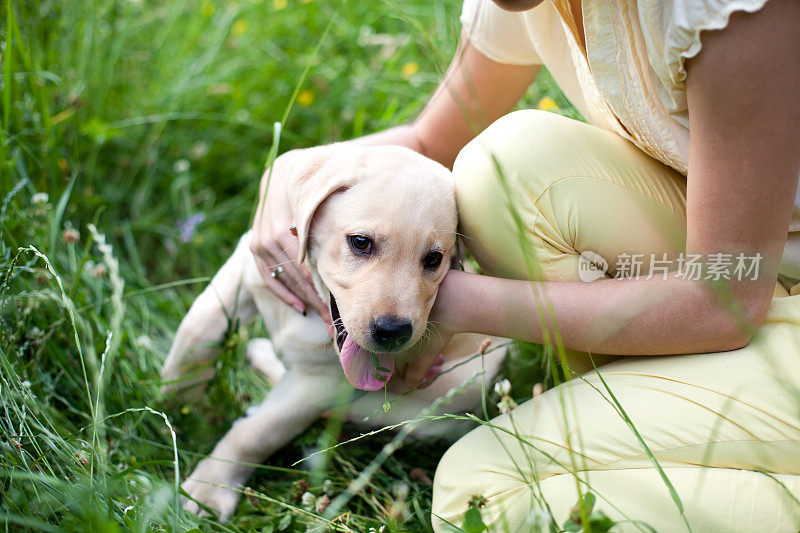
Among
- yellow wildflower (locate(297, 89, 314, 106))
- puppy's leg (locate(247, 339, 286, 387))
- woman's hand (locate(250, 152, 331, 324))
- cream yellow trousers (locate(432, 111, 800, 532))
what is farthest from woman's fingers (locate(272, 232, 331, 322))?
yellow wildflower (locate(297, 89, 314, 106))

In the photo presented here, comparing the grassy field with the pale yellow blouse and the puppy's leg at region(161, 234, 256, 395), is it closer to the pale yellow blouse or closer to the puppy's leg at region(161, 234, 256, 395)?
the puppy's leg at region(161, 234, 256, 395)

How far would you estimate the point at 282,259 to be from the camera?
74.4 inches

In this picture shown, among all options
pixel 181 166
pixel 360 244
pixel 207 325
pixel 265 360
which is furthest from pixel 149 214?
pixel 360 244

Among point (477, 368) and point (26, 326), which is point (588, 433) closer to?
point (477, 368)

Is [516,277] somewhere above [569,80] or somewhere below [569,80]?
below

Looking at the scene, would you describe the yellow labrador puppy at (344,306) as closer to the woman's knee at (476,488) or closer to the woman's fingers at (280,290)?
the woman's fingers at (280,290)

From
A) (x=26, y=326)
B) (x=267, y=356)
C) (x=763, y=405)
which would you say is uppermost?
(x=763, y=405)

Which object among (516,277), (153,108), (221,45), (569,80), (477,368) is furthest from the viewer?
(221,45)

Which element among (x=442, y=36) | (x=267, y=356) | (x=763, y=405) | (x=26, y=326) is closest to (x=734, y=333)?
(x=763, y=405)

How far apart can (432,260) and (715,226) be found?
63 centimetres

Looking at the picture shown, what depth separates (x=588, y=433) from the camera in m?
1.56

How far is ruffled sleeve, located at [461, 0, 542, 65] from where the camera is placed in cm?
198

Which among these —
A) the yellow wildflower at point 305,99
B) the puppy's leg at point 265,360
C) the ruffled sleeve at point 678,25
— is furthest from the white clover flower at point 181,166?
the ruffled sleeve at point 678,25

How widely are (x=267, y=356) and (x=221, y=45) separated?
1813mm
